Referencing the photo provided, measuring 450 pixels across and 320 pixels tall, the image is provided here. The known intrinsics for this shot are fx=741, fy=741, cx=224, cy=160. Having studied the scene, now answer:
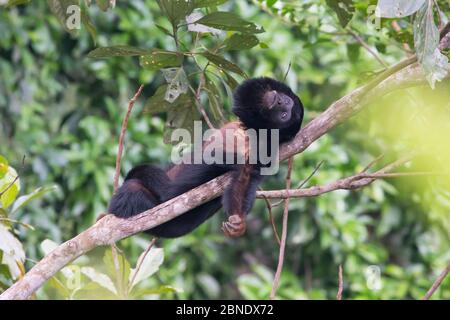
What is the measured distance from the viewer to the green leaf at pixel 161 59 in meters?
3.32

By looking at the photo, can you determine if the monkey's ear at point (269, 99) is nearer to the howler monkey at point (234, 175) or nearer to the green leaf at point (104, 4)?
the howler monkey at point (234, 175)

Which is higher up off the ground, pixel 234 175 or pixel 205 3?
pixel 205 3

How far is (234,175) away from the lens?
336 centimetres

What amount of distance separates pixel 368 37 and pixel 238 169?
1264 mm

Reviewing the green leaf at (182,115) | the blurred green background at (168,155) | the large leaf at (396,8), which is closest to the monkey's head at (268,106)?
the green leaf at (182,115)

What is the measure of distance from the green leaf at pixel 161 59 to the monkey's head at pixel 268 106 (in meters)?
0.42

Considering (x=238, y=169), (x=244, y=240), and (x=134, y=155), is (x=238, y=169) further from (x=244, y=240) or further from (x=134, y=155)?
(x=244, y=240)

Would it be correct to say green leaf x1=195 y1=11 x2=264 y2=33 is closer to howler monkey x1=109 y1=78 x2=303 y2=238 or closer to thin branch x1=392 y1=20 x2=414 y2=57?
howler monkey x1=109 y1=78 x2=303 y2=238

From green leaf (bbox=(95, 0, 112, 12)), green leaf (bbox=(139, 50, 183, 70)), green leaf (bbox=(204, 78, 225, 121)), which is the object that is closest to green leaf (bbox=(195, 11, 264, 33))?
green leaf (bbox=(139, 50, 183, 70))

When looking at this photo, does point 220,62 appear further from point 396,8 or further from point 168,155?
point 168,155

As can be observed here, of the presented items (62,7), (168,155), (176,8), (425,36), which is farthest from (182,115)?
(168,155)

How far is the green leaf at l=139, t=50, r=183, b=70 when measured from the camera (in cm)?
332

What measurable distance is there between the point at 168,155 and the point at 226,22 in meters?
3.38
